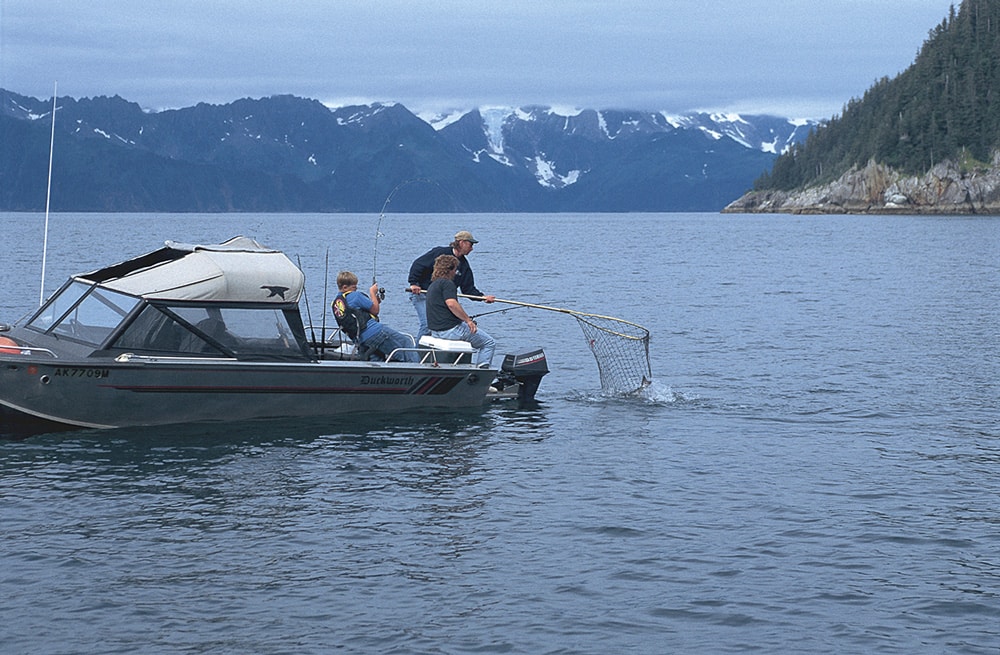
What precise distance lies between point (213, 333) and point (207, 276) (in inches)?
34.1

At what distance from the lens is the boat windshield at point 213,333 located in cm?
1731

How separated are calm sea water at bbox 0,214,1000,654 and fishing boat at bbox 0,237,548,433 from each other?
0.46 metres

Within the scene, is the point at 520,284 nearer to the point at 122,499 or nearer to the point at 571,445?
the point at 571,445

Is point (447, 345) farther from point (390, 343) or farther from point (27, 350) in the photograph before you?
point (27, 350)

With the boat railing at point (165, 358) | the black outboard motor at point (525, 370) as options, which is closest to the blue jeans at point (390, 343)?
the black outboard motor at point (525, 370)

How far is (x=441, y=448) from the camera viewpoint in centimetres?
1750

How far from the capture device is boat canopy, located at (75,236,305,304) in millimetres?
17391

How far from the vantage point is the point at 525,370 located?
68.8 feet

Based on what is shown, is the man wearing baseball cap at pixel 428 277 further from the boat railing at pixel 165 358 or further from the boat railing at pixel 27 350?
the boat railing at pixel 27 350

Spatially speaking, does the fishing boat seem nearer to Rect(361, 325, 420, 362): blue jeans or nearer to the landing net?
Rect(361, 325, 420, 362): blue jeans

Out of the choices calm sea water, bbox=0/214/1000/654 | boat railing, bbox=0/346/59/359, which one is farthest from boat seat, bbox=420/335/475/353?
boat railing, bbox=0/346/59/359

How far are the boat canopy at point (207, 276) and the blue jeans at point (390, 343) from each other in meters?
1.72

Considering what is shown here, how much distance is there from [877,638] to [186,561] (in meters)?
6.45

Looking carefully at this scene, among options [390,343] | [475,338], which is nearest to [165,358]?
[390,343]
